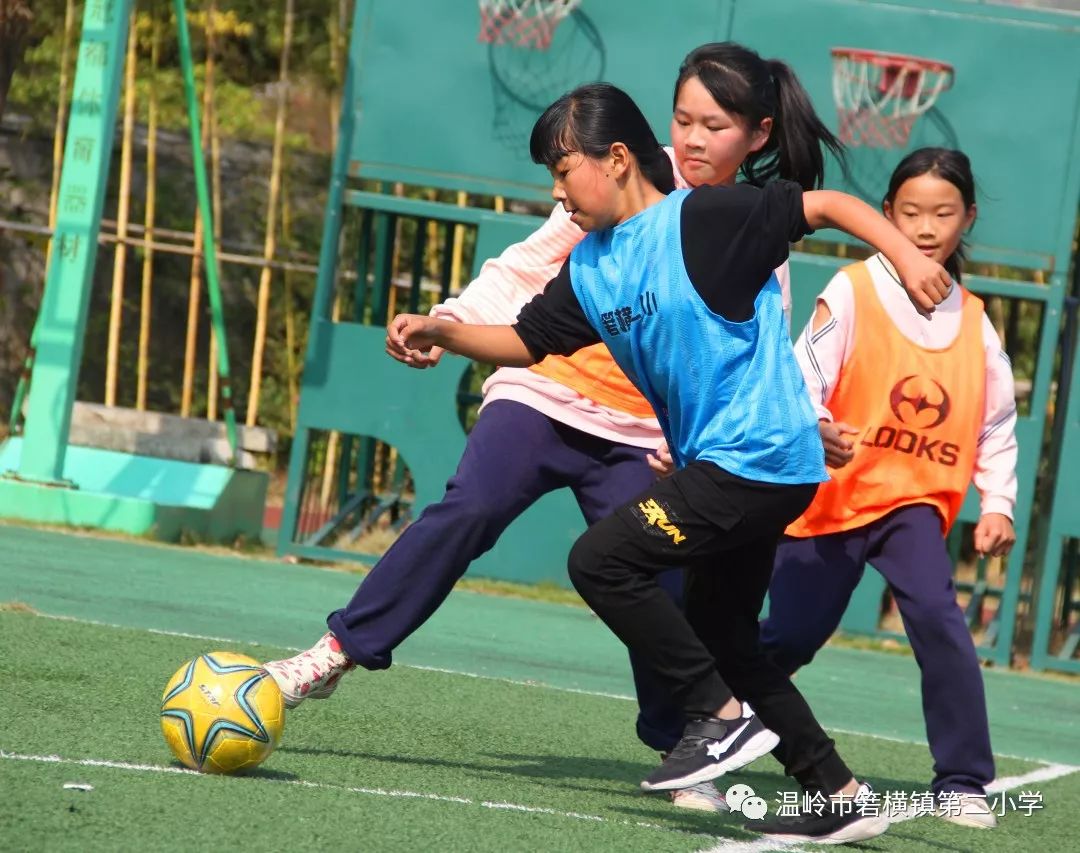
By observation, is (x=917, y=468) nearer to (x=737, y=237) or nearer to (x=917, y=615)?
(x=917, y=615)

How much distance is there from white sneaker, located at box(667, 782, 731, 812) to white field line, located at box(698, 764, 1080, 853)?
384 millimetres

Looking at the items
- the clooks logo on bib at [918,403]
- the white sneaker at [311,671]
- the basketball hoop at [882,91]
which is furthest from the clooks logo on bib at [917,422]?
the basketball hoop at [882,91]

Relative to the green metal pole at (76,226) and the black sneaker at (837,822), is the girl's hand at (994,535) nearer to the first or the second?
the black sneaker at (837,822)

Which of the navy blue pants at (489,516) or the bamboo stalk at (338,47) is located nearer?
the navy blue pants at (489,516)

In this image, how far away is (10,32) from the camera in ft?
41.5

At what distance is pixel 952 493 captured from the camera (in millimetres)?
4691

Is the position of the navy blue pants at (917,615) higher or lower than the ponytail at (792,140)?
lower

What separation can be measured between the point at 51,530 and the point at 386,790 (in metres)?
5.84

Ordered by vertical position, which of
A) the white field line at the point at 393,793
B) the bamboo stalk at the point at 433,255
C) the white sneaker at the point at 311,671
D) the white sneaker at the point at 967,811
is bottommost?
the white sneaker at the point at 967,811

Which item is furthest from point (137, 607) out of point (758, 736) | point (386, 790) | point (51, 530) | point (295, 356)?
point (295, 356)

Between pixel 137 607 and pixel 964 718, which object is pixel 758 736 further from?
pixel 137 607

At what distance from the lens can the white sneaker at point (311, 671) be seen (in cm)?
417

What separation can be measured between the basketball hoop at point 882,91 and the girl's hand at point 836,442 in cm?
567

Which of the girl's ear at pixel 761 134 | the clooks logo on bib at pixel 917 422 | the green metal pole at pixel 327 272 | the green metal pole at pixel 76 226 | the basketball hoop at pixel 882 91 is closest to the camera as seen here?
the girl's ear at pixel 761 134
